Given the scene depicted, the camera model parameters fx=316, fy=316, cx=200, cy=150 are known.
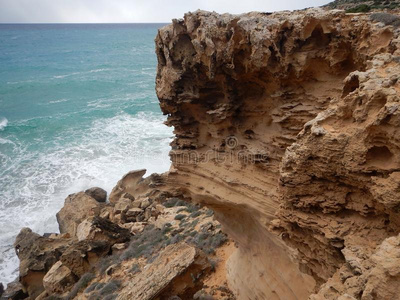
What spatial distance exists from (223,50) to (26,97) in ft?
140

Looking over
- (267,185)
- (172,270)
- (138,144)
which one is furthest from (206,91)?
(138,144)

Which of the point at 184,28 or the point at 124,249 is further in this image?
the point at 124,249

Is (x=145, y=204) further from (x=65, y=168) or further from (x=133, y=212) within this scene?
(x=65, y=168)

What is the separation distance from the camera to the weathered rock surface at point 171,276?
249 inches

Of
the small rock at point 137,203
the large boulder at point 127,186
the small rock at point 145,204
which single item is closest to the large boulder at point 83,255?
the small rock at point 145,204

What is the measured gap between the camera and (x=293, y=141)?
521 cm

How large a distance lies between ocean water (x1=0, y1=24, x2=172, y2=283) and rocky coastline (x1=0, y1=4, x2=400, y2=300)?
11.4 meters

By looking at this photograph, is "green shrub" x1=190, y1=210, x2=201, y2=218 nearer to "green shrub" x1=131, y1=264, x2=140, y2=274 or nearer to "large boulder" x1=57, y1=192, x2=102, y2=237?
"green shrub" x1=131, y1=264, x2=140, y2=274

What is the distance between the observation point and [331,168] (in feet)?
11.6

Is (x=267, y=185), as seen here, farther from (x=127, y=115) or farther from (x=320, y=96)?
(x=127, y=115)

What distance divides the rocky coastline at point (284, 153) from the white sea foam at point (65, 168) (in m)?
9.89

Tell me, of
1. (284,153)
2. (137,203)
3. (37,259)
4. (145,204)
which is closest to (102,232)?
(37,259)

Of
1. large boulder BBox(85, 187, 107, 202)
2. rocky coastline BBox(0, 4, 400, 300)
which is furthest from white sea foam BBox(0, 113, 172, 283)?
rocky coastline BBox(0, 4, 400, 300)

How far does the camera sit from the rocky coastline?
317 centimetres
